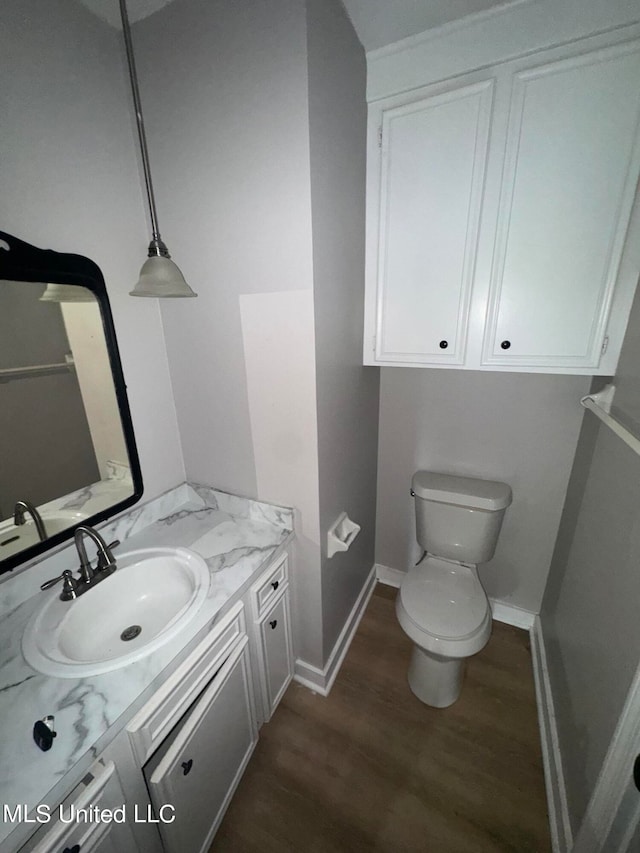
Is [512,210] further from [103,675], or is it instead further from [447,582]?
[103,675]

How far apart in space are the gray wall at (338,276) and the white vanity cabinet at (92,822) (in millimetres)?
841

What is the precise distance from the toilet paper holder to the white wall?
0.81 meters

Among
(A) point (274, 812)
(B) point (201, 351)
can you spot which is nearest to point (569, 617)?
(A) point (274, 812)

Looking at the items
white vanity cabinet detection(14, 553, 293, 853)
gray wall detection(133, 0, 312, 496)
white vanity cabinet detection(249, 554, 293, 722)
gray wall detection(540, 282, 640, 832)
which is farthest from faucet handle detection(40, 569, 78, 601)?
gray wall detection(540, 282, 640, 832)

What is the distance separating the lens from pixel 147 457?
1.36m

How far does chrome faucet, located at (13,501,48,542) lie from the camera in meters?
0.96

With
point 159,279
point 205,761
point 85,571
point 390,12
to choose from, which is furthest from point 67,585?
point 390,12

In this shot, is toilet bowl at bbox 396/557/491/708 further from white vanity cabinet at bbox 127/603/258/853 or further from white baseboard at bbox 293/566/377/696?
white vanity cabinet at bbox 127/603/258/853

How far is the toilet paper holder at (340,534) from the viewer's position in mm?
1385

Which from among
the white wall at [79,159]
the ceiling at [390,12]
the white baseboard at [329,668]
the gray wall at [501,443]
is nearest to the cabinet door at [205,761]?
the white baseboard at [329,668]

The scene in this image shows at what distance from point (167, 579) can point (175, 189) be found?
54.1 inches

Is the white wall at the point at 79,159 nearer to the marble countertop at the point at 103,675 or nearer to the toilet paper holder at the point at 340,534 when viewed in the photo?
the marble countertop at the point at 103,675

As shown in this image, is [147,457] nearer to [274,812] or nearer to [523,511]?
[274,812]

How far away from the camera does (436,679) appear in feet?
4.74
